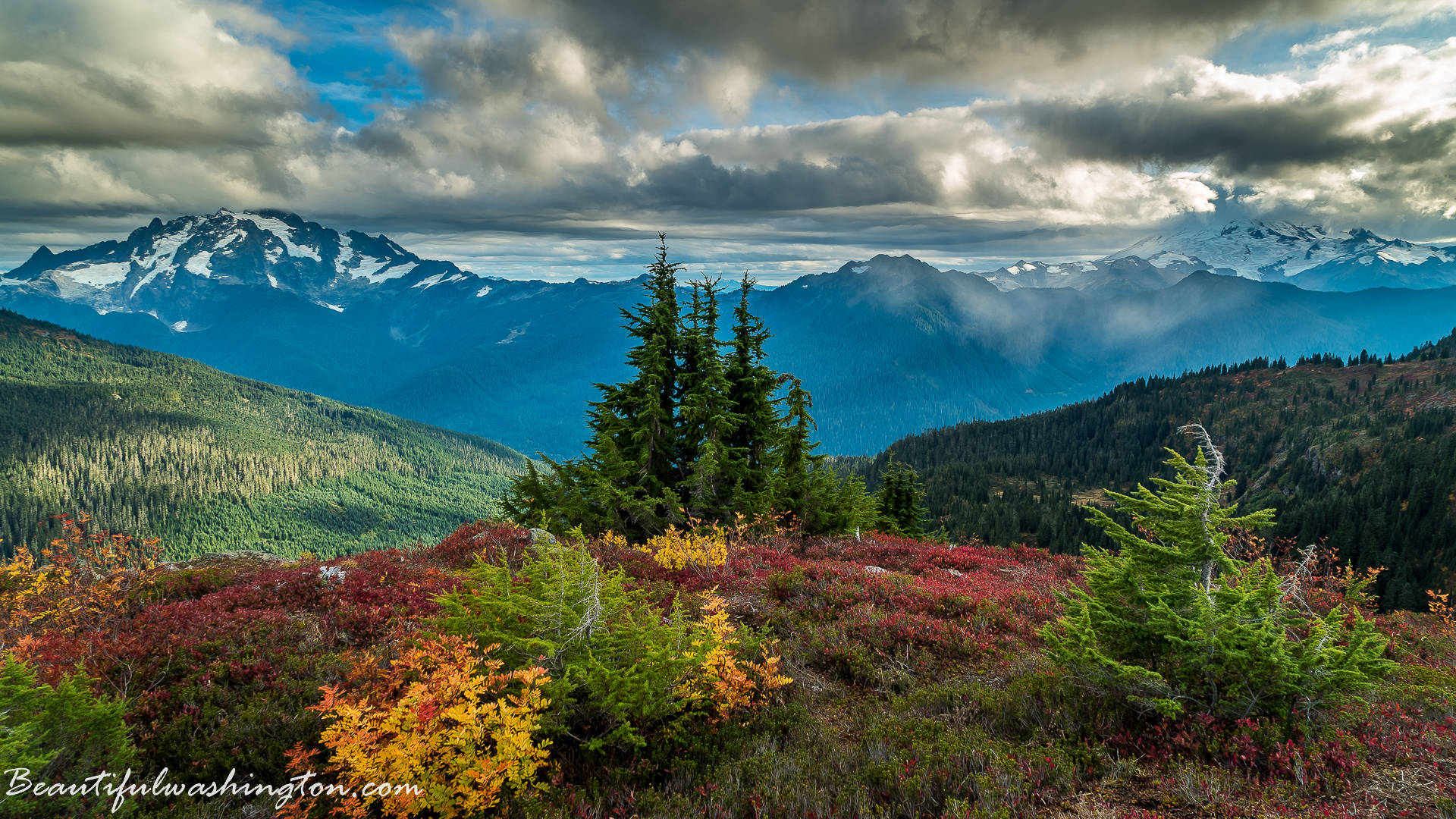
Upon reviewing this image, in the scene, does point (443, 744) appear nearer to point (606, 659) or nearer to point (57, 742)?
point (606, 659)

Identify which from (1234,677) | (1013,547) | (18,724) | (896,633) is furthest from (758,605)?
(1013,547)

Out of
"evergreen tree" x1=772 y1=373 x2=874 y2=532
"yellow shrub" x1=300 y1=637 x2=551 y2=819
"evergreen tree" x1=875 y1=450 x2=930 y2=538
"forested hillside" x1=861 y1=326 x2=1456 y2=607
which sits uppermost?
"yellow shrub" x1=300 y1=637 x2=551 y2=819

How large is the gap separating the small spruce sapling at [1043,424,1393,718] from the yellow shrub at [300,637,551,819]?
21.3 ft

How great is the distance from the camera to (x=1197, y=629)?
6.56m

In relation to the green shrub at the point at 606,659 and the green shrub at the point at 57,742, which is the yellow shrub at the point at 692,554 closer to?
the green shrub at the point at 606,659

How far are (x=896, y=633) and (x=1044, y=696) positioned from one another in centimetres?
314

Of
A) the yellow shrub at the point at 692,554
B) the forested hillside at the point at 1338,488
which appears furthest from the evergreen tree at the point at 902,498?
the forested hillside at the point at 1338,488

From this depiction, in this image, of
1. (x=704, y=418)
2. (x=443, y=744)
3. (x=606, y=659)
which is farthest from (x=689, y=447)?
(x=443, y=744)

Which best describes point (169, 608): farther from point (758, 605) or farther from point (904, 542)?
point (904, 542)

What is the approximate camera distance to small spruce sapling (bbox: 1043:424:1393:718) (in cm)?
656

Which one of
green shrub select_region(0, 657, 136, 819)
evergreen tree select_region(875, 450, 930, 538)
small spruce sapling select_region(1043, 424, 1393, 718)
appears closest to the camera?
green shrub select_region(0, 657, 136, 819)

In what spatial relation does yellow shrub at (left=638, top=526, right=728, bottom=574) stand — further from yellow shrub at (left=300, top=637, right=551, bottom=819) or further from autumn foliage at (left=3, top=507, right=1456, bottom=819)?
yellow shrub at (left=300, top=637, right=551, bottom=819)

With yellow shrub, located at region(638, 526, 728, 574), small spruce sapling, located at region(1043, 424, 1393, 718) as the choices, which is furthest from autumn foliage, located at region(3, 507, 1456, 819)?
yellow shrub, located at region(638, 526, 728, 574)

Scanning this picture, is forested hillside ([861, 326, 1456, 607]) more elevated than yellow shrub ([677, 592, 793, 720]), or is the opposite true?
yellow shrub ([677, 592, 793, 720])
